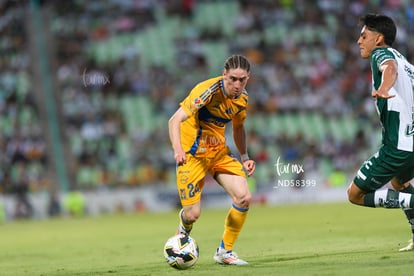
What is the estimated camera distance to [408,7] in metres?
28.2

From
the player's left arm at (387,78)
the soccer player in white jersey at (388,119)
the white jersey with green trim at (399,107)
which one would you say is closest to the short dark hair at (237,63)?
the soccer player in white jersey at (388,119)

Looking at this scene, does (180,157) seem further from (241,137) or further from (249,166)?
(241,137)

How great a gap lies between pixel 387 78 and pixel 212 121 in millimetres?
2283

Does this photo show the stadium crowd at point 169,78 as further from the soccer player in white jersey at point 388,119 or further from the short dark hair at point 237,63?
the soccer player in white jersey at point 388,119

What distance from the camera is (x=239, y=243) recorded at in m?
13.1

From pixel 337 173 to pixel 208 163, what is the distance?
600 inches

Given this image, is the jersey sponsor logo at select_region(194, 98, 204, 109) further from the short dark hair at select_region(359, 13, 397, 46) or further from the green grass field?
the short dark hair at select_region(359, 13, 397, 46)

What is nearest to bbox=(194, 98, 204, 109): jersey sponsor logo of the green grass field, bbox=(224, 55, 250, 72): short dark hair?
bbox=(224, 55, 250, 72): short dark hair

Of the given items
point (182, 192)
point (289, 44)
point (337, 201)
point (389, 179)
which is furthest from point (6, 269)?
point (289, 44)

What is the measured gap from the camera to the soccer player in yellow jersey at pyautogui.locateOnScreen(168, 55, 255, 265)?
9375 mm

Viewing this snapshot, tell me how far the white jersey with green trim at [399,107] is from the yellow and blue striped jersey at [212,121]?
5.59 feet

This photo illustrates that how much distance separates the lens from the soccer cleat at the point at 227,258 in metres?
9.45

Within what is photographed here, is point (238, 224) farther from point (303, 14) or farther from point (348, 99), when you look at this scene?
point (303, 14)

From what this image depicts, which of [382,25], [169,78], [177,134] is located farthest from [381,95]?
[169,78]
